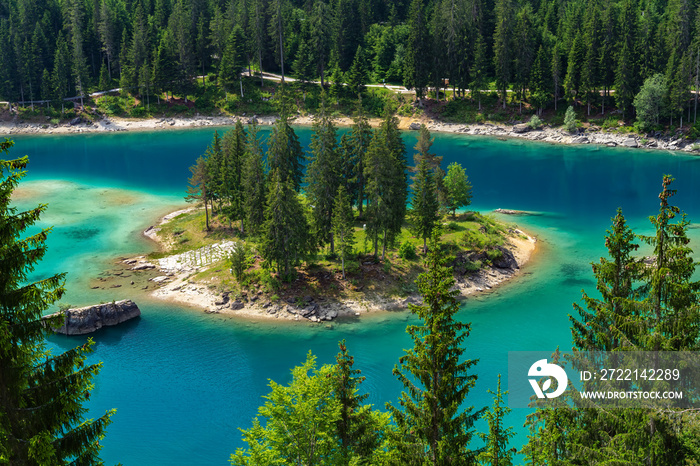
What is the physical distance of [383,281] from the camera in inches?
2425

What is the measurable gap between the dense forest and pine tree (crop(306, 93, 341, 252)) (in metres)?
80.6

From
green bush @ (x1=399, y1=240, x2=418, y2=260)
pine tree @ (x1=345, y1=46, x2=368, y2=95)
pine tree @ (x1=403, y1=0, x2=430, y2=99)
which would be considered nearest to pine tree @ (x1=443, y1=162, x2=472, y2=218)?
green bush @ (x1=399, y1=240, x2=418, y2=260)

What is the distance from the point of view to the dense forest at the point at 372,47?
128 meters

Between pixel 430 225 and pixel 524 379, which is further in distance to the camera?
pixel 430 225

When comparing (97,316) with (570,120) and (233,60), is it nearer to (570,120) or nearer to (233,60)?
(570,120)

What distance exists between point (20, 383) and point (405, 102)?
136153mm

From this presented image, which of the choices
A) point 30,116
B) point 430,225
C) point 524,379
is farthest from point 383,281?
point 30,116

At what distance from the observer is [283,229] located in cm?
5947

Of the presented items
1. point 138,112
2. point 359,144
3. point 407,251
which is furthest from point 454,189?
point 138,112

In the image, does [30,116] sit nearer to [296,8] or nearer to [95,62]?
[95,62]

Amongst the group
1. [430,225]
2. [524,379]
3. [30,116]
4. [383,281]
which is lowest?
[524,379]

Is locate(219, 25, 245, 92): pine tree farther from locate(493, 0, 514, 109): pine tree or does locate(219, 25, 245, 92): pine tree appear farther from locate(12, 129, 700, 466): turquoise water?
locate(493, 0, 514, 109): pine tree

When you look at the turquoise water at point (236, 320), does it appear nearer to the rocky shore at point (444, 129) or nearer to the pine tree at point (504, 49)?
the rocky shore at point (444, 129)

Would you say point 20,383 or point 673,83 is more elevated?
point 673,83
